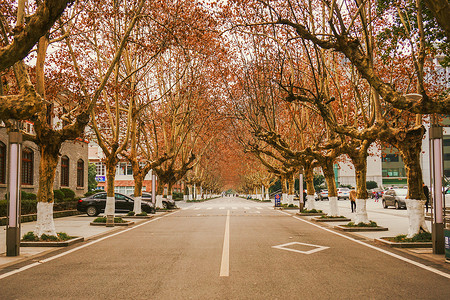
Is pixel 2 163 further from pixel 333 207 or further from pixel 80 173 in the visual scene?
pixel 333 207

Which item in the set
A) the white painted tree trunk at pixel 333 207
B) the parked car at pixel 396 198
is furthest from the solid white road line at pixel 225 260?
the parked car at pixel 396 198

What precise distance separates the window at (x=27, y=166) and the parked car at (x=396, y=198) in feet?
85.4

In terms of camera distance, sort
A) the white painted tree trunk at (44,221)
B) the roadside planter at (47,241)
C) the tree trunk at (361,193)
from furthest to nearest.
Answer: the tree trunk at (361,193), the white painted tree trunk at (44,221), the roadside planter at (47,241)

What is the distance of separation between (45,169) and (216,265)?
22.4ft

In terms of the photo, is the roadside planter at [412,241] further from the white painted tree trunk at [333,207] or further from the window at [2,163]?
the window at [2,163]

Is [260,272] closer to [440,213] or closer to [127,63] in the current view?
[440,213]

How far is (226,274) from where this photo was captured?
7832 millimetres

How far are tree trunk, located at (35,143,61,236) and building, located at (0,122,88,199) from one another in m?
10.5

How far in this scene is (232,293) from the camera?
6.38m

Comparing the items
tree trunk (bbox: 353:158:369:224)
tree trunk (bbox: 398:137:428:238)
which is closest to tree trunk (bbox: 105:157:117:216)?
tree trunk (bbox: 353:158:369:224)

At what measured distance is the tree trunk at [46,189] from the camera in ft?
42.1

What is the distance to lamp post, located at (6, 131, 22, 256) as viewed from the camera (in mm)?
10430

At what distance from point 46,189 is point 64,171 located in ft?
72.6

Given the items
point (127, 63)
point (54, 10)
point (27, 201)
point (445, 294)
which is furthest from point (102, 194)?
point (445, 294)
